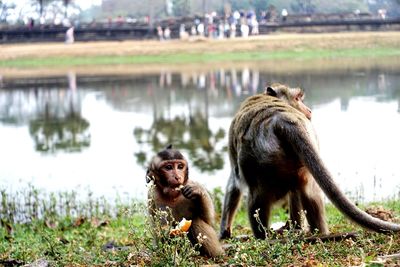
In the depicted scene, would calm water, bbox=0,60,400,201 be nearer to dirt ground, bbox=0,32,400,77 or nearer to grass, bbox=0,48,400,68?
grass, bbox=0,48,400,68

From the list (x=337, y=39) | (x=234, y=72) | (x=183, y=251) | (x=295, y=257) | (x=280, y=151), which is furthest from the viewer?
(x=337, y=39)

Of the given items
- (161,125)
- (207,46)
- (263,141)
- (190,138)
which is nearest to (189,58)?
(207,46)

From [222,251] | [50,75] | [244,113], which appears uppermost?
[244,113]

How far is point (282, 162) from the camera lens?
680cm

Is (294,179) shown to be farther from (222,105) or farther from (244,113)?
(222,105)

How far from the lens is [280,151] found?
22.1ft

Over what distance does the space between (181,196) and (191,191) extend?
0.21 metres

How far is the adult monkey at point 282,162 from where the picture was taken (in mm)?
6406

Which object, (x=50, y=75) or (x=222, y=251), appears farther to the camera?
(x=50, y=75)

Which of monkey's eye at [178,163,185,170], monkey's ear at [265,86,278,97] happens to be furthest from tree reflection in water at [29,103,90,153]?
monkey's eye at [178,163,185,170]

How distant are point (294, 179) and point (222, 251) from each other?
90 centimetres

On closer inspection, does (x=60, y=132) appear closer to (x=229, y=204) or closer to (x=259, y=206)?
(x=229, y=204)

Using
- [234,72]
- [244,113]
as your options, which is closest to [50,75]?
[234,72]

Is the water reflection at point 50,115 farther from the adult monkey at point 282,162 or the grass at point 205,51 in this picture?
the adult monkey at point 282,162
